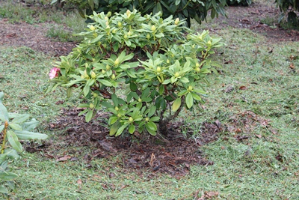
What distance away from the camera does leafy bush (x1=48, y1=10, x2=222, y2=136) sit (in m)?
3.03

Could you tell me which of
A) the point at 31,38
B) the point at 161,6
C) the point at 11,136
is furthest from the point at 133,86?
the point at 31,38

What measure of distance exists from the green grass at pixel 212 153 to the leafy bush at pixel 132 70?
43cm

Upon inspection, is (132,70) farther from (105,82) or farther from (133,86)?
(105,82)

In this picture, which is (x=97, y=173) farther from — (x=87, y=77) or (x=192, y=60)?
(x=192, y=60)

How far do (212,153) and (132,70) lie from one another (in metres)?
1.02

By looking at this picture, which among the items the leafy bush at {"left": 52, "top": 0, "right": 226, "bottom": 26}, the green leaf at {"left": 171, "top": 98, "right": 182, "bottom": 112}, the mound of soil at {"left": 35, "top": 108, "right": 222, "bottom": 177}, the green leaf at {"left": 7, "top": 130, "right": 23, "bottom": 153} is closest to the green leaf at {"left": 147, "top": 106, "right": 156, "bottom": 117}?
the green leaf at {"left": 171, "top": 98, "right": 182, "bottom": 112}

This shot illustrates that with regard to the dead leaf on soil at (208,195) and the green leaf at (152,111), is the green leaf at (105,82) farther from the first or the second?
the dead leaf on soil at (208,195)

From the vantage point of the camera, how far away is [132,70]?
10.4 feet

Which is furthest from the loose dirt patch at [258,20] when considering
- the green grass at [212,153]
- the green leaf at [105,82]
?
the green leaf at [105,82]

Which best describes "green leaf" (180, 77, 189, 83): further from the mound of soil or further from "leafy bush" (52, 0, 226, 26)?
"leafy bush" (52, 0, 226, 26)

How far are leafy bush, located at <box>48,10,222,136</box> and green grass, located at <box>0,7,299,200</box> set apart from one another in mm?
428

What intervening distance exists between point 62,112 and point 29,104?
379 millimetres

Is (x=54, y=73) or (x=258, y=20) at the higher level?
(x=54, y=73)

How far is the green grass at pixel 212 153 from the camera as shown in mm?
2881
